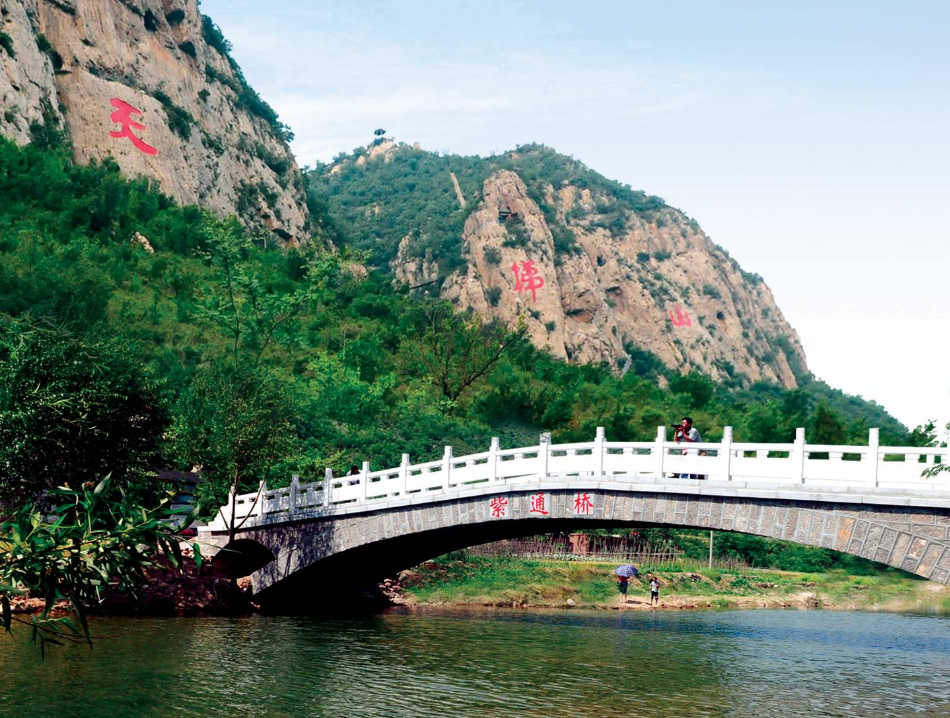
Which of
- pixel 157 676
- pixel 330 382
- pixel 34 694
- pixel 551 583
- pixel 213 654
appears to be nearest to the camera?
pixel 34 694

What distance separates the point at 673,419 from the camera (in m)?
51.4

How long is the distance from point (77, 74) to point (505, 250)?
34.6 meters

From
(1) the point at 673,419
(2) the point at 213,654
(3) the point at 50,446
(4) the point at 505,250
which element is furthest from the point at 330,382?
(4) the point at 505,250

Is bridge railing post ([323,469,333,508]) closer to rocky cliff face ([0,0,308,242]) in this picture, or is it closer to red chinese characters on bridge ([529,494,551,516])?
red chinese characters on bridge ([529,494,551,516])

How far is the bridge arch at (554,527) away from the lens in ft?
64.9

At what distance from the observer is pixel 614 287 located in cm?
9381

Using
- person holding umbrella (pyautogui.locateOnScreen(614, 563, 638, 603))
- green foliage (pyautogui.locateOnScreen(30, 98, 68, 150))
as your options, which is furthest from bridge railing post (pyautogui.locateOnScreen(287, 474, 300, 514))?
green foliage (pyautogui.locateOnScreen(30, 98, 68, 150))

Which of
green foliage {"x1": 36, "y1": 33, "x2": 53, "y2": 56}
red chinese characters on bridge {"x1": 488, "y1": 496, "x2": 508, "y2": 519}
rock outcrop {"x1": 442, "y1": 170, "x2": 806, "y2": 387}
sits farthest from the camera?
rock outcrop {"x1": 442, "y1": 170, "x2": 806, "y2": 387}

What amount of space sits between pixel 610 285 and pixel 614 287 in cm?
39

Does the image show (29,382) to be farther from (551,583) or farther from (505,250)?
(505,250)

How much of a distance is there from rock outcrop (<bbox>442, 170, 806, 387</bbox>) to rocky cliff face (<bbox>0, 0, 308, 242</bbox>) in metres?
15.8

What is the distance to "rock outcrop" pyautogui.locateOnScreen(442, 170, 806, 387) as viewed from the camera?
3273 inches

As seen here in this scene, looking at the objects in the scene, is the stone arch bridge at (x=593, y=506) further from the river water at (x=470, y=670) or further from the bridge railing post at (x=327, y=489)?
the river water at (x=470, y=670)

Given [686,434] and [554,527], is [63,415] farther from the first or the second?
[686,434]
